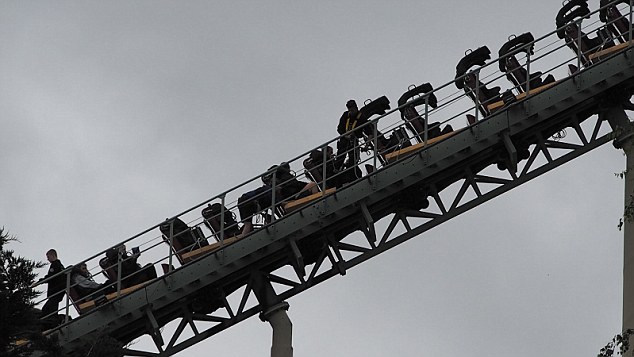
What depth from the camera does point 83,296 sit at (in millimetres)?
38000

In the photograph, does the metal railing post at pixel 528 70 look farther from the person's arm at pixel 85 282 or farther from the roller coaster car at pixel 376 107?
the person's arm at pixel 85 282

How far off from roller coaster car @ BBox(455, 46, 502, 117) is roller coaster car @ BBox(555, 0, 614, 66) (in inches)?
53.7

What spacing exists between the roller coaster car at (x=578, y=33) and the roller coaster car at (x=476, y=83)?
136 centimetres

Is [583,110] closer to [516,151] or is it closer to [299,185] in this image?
[516,151]

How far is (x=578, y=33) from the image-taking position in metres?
36.9

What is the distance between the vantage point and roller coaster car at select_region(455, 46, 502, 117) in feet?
121

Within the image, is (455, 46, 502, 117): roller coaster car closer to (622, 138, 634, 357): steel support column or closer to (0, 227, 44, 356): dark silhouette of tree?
(622, 138, 634, 357): steel support column

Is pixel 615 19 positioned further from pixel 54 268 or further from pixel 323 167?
pixel 54 268

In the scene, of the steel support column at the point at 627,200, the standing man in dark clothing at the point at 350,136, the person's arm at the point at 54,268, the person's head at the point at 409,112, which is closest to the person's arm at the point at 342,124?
the standing man in dark clothing at the point at 350,136

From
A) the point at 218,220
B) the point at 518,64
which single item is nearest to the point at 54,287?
the point at 218,220

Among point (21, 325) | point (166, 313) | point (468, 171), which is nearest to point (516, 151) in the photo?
point (468, 171)

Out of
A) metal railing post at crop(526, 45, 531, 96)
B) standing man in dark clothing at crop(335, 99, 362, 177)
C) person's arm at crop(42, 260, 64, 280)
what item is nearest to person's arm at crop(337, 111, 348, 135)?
standing man in dark clothing at crop(335, 99, 362, 177)

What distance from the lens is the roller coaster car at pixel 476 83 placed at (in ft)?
121

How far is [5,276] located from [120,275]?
5539mm
